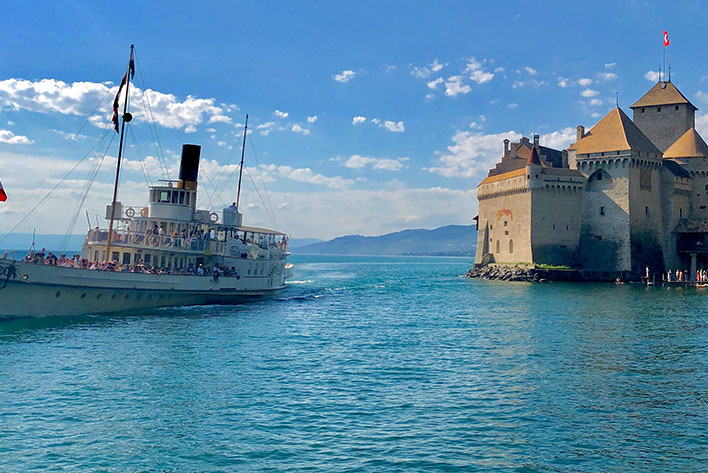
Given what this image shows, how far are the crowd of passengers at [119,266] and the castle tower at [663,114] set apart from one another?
6605cm

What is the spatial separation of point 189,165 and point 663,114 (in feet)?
223

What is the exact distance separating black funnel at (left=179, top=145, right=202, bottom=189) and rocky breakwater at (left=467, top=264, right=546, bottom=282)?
42486 millimetres

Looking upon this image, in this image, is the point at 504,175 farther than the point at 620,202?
Yes

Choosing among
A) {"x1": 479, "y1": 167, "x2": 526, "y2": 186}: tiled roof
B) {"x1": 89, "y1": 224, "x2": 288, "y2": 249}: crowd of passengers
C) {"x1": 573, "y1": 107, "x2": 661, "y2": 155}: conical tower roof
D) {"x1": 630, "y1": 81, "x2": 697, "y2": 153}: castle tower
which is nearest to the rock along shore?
{"x1": 479, "y1": 167, "x2": 526, "y2": 186}: tiled roof

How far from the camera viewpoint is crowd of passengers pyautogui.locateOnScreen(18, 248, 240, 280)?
3136cm

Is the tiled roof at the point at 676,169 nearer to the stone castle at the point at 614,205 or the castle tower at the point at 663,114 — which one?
the stone castle at the point at 614,205

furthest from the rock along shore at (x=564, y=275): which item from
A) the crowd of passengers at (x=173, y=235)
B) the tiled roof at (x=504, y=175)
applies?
the crowd of passengers at (x=173, y=235)

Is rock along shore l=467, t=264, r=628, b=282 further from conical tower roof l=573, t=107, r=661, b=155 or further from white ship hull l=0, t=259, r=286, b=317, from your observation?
white ship hull l=0, t=259, r=286, b=317

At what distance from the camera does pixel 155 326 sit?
94.6ft

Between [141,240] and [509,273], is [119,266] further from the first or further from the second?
[509,273]

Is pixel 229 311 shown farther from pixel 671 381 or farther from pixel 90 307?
pixel 671 381

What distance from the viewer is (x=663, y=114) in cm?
8212

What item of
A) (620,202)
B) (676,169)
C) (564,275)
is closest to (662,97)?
(676,169)

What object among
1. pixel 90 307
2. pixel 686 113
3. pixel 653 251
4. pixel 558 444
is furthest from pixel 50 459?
pixel 686 113
